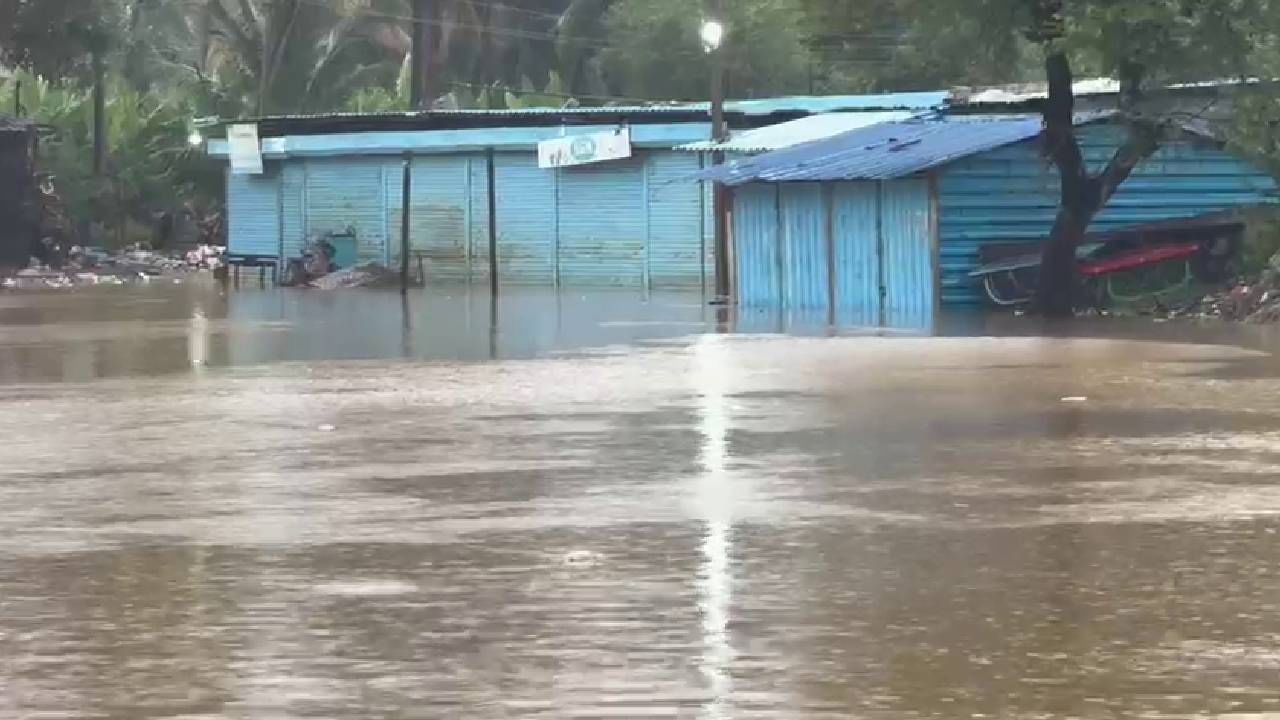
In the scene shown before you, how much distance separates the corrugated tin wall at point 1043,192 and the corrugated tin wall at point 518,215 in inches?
437

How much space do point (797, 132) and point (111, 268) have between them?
876 inches

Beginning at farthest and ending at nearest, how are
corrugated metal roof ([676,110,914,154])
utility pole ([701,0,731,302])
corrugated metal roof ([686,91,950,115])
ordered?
corrugated metal roof ([686,91,950,115]), corrugated metal roof ([676,110,914,154]), utility pole ([701,0,731,302])

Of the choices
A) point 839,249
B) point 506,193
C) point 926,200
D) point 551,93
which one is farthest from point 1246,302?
point 551,93

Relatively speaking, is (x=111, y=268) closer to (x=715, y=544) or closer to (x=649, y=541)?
(x=649, y=541)

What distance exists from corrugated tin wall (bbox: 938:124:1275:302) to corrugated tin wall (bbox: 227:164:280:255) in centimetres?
2461

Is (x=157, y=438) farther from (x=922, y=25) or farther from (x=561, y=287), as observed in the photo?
(x=561, y=287)

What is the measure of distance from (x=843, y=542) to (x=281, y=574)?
256 cm

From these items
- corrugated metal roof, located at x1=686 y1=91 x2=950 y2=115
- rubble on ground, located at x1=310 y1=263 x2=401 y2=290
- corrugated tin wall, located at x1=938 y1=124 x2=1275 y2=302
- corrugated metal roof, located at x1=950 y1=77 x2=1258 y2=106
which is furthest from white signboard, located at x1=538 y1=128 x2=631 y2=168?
corrugated tin wall, located at x1=938 y1=124 x2=1275 y2=302

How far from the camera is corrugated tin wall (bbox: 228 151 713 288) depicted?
4806cm

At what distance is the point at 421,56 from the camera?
6600 centimetres

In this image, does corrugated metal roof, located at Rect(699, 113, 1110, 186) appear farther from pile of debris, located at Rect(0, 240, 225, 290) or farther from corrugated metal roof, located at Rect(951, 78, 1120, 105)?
pile of debris, located at Rect(0, 240, 225, 290)

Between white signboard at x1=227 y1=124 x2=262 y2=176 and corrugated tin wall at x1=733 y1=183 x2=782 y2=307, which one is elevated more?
white signboard at x1=227 y1=124 x2=262 y2=176

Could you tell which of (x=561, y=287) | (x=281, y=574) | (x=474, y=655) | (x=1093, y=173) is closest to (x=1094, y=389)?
(x=281, y=574)

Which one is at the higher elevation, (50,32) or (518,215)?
(50,32)
